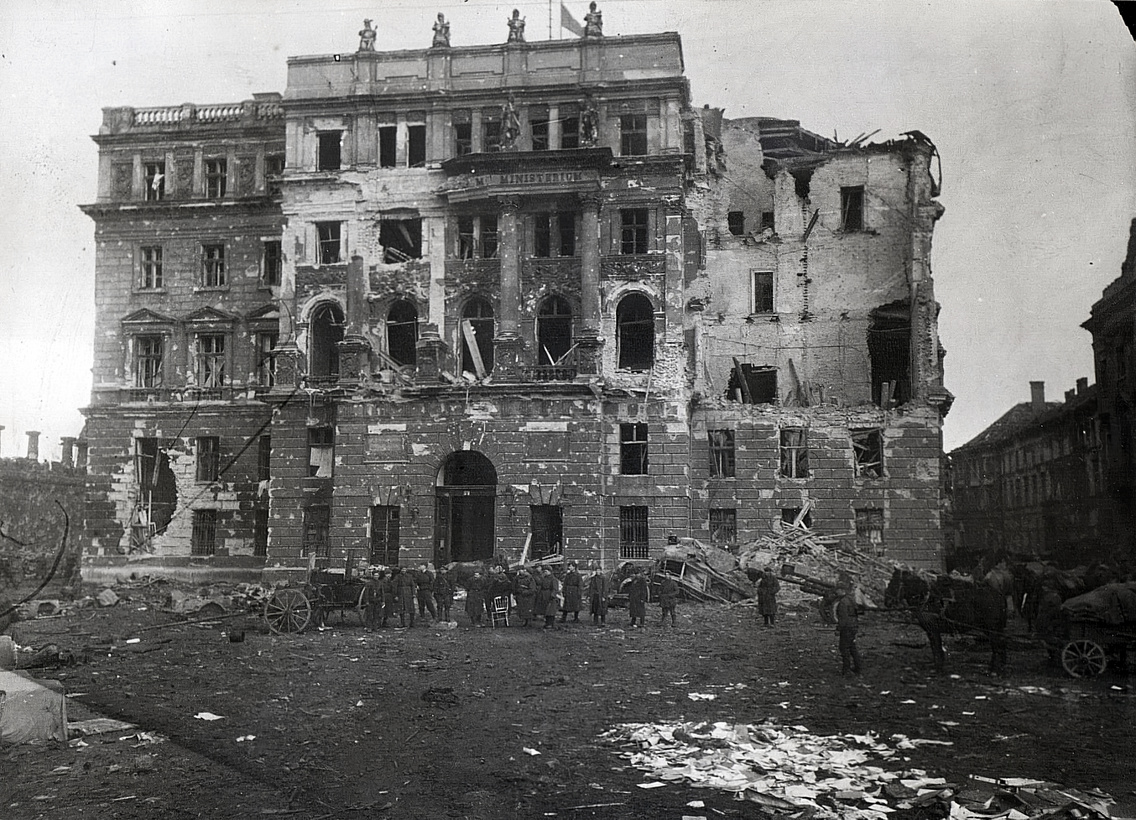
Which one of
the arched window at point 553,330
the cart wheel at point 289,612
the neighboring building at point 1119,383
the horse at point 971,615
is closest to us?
the neighboring building at point 1119,383

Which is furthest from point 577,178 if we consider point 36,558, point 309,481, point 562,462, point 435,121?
point 36,558

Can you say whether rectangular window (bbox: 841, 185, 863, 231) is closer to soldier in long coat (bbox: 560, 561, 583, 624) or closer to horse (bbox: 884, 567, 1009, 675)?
horse (bbox: 884, 567, 1009, 675)

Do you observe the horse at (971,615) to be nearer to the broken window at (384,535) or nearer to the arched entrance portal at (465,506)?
the arched entrance portal at (465,506)

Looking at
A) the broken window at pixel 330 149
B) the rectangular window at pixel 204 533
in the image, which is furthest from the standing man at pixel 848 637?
the rectangular window at pixel 204 533

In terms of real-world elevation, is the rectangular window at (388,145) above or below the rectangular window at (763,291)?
above

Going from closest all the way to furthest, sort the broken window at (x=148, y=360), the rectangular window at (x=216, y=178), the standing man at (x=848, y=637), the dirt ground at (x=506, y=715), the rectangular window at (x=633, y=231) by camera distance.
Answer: the dirt ground at (x=506, y=715)
the standing man at (x=848, y=637)
the rectangular window at (x=633, y=231)
the broken window at (x=148, y=360)
the rectangular window at (x=216, y=178)

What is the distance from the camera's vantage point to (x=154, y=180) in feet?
78.2

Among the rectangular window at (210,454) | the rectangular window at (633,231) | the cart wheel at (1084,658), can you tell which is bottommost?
the cart wheel at (1084,658)

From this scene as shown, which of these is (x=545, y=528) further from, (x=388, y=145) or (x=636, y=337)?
(x=388, y=145)

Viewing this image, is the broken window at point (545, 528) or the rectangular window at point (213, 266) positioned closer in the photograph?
the broken window at point (545, 528)

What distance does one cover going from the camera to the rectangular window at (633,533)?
1475 cm

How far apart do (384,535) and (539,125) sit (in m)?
8.50

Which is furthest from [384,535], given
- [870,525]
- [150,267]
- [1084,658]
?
[150,267]

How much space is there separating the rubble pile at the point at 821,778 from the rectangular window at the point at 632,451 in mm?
6922
